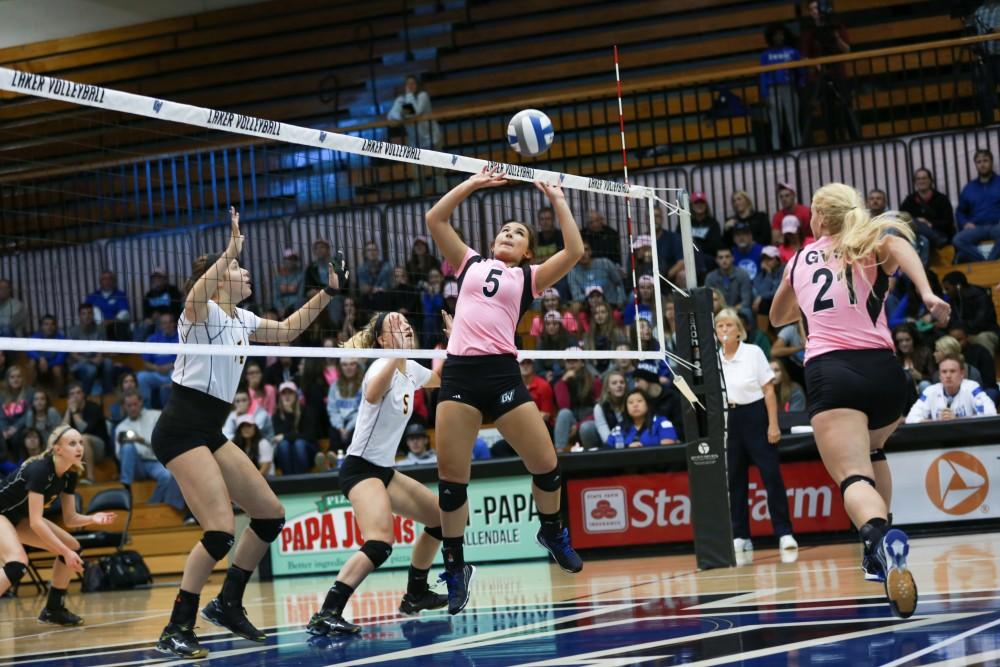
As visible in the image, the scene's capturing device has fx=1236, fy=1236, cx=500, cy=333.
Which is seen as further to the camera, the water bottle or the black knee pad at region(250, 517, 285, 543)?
the water bottle

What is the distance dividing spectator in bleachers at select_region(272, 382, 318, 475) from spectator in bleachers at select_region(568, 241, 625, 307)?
Answer: 130 inches

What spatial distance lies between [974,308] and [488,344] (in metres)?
7.65

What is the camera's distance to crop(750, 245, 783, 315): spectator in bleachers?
13398mm

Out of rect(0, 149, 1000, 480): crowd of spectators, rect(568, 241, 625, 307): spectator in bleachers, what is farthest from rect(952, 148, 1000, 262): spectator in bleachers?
rect(568, 241, 625, 307): spectator in bleachers

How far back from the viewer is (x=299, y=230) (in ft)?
40.6

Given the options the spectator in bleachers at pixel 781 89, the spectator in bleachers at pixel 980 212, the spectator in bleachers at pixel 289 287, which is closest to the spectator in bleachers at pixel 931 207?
the spectator in bleachers at pixel 980 212

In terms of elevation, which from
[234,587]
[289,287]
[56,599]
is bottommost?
[56,599]

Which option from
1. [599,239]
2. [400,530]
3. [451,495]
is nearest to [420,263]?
[599,239]

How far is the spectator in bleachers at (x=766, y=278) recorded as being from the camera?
1340cm

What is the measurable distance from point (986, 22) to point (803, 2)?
2.61 m

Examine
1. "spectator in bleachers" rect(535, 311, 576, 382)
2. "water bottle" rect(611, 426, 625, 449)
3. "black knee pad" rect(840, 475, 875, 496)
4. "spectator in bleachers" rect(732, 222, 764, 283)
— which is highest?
"spectator in bleachers" rect(732, 222, 764, 283)

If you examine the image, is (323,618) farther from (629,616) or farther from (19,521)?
Answer: (19,521)

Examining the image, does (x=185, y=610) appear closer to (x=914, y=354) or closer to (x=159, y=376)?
(x=914, y=354)

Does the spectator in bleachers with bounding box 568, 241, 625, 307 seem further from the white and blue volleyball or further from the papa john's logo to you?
the white and blue volleyball
